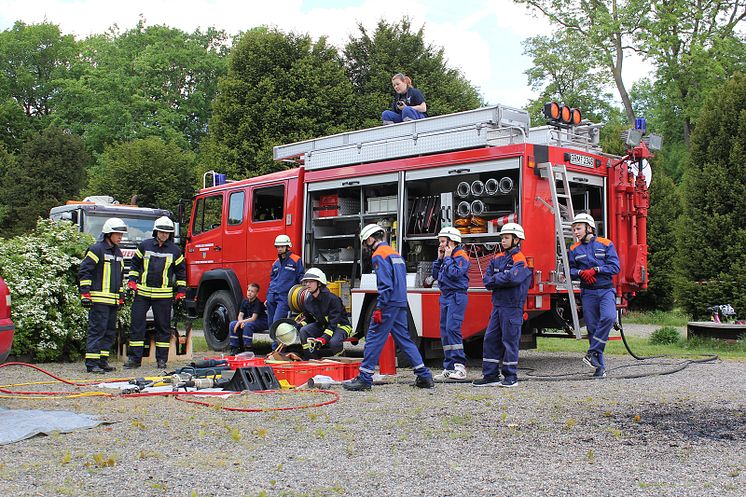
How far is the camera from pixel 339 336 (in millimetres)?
10172

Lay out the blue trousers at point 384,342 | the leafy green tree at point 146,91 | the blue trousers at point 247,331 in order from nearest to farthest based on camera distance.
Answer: the blue trousers at point 384,342
the blue trousers at point 247,331
the leafy green tree at point 146,91

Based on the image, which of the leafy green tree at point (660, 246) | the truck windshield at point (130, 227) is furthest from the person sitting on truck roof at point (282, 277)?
the leafy green tree at point (660, 246)

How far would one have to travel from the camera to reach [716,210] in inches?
555

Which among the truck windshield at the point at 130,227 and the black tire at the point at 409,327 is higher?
the truck windshield at the point at 130,227

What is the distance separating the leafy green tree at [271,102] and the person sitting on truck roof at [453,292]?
14392 millimetres

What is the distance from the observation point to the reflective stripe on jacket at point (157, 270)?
1070cm

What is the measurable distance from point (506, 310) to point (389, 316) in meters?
1.20

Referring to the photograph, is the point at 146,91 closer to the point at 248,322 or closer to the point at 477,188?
the point at 248,322

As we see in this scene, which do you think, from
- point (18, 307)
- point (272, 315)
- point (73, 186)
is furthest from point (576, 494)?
point (73, 186)

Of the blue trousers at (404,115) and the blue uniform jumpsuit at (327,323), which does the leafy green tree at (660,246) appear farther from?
the blue uniform jumpsuit at (327,323)

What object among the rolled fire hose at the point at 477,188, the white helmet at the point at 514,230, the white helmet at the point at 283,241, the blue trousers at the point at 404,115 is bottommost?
the white helmet at the point at 514,230

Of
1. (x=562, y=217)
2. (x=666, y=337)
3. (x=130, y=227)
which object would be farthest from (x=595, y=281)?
(x=130, y=227)

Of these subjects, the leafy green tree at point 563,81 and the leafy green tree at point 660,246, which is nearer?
the leafy green tree at point 660,246

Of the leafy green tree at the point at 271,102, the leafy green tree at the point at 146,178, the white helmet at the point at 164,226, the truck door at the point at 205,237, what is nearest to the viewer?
the white helmet at the point at 164,226
